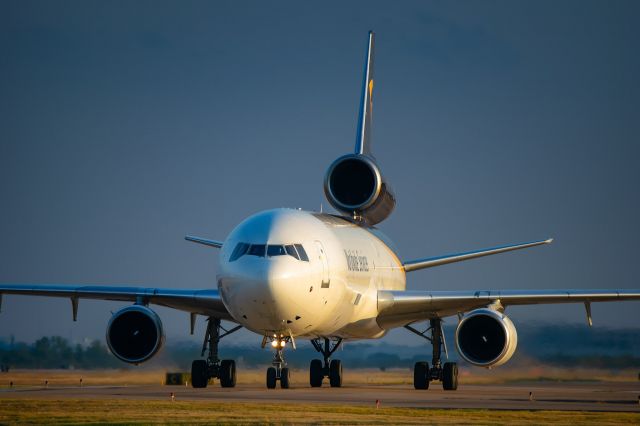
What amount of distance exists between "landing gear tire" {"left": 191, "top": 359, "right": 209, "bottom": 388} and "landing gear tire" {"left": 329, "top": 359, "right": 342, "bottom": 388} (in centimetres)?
431

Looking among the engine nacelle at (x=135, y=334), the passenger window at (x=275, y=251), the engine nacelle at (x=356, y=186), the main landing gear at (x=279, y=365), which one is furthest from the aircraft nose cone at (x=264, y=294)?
the engine nacelle at (x=356, y=186)

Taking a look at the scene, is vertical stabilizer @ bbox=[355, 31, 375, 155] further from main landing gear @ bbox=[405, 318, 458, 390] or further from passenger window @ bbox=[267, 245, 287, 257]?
passenger window @ bbox=[267, 245, 287, 257]

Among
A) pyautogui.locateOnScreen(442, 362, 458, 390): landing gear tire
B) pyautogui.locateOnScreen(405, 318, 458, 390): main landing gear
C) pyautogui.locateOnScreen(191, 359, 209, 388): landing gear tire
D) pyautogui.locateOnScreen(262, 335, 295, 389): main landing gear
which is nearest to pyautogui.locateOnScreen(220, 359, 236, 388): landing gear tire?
pyautogui.locateOnScreen(191, 359, 209, 388): landing gear tire

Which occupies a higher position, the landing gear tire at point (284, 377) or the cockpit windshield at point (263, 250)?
the cockpit windshield at point (263, 250)

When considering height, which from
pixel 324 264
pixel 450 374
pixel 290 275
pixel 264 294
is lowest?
pixel 450 374

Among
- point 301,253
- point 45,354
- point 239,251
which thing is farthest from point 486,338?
point 45,354

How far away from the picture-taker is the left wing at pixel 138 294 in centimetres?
2759

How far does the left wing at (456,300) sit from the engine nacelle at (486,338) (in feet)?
2.71

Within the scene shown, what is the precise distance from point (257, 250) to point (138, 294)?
239 inches

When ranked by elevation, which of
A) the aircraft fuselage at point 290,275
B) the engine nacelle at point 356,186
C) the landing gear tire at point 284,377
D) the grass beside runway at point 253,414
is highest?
the engine nacelle at point 356,186

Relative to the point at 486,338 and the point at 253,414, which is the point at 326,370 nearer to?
the point at 486,338

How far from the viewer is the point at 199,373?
2917 cm

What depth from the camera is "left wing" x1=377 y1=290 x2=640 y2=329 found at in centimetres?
2805

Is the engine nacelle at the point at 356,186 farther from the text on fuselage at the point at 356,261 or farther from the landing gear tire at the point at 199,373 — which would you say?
the landing gear tire at the point at 199,373
